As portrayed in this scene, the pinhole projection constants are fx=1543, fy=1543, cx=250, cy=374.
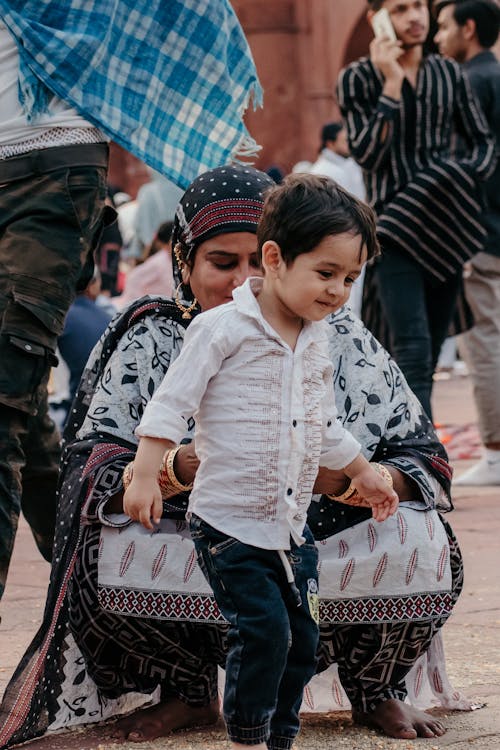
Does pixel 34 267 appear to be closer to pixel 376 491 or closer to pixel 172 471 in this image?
pixel 172 471

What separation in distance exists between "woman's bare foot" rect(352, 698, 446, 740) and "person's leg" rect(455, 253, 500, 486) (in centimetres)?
365

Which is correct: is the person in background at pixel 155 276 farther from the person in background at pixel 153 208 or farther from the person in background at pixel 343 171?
the person in background at pixel 153 208

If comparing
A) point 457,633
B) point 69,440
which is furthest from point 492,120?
point 69,440

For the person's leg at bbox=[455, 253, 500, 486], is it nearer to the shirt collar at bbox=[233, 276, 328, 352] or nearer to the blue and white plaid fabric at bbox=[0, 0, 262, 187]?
the blue and white plaid fabric at bbox=[0, 0, 262, 187]

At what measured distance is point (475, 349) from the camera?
6.84 m

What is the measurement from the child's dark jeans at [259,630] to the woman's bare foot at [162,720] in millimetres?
503

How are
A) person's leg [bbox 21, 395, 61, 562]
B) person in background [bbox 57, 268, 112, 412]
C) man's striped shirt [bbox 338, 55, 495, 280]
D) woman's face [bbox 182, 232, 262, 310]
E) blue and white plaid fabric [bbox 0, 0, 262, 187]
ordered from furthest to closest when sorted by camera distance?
person in background [bbox 57, 268, 112, 412] < man's striped shirt [bbox 338, 55, 495, 280] < person's leg [bbox 21, 395, 61, 562] < blue and white plaid fabric [bbox 0, 0, 262, 187] < woman's face [bbox 182, 232, 262, 310]

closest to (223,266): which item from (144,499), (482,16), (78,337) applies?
(144,499)

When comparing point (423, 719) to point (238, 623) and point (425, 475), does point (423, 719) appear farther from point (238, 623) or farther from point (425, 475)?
point (238, 623)

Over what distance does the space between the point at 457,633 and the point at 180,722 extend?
1054 millimetres

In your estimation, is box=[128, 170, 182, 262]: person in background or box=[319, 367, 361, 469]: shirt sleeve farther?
box=[128, 170, 182, 262]: person in background

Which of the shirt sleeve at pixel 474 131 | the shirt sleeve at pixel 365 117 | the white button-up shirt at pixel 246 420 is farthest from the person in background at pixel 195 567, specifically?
the shirt sleeve at pixel 474 131

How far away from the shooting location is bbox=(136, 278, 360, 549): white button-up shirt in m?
2.64

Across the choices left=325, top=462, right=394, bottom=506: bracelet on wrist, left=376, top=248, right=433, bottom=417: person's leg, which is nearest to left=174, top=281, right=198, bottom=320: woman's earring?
left=325, top=462, right=394, bottom=506: bracelet on wrist
